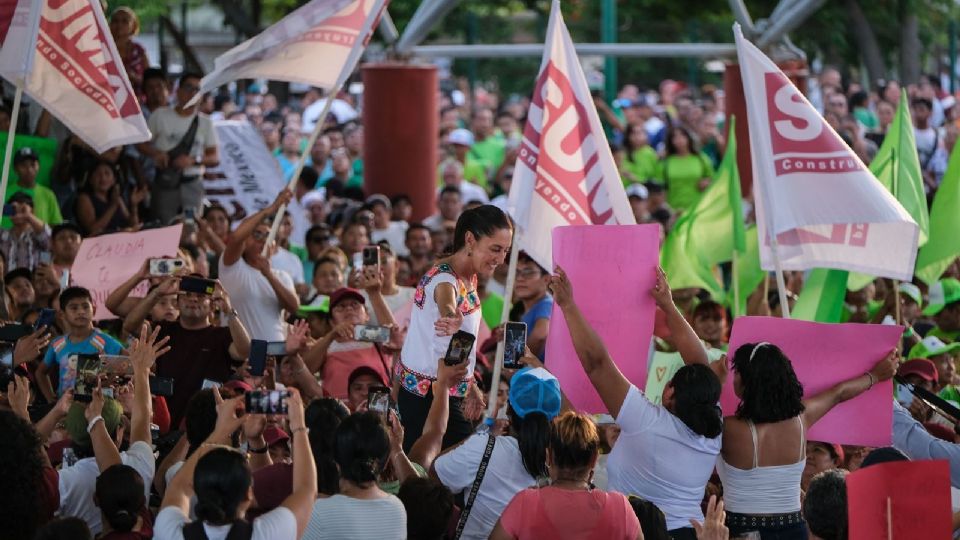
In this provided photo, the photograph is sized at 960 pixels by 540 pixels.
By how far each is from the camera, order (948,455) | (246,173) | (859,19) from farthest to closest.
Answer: (859,19) < (246,173) < (948,455)

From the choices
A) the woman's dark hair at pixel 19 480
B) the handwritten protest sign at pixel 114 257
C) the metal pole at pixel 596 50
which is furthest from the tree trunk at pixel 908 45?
the woman's dark hair at pixel 19 480

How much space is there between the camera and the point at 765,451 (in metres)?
6.86

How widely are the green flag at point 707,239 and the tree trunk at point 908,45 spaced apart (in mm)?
19763

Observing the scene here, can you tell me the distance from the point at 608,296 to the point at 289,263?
5570 millimetres

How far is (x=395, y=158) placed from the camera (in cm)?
1611

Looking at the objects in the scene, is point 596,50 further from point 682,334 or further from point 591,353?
point 591,353

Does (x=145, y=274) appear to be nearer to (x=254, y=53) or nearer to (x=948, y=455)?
(x=254, y=53)

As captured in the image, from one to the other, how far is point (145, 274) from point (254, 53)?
5.95 ft

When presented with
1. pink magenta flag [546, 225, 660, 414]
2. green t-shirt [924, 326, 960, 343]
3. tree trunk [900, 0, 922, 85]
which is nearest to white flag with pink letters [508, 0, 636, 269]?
pink magenta flag [546, 225, 660, 414]

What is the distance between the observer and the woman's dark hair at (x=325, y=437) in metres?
6.20

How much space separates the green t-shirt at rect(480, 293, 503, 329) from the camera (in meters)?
11.7

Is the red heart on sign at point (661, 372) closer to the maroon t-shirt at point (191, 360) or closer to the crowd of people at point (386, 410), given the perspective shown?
the crowd of people at point (386, 410)

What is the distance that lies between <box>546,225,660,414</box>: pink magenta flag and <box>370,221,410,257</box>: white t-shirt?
20.9ft

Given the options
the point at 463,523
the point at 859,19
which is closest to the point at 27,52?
the point at 463,523
